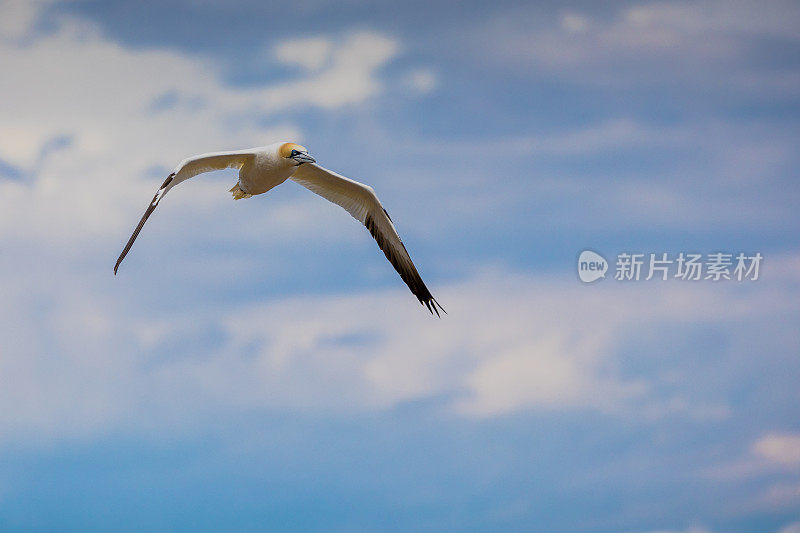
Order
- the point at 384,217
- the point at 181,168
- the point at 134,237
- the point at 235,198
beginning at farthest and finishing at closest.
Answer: the point at 384,217 → the point at 235,198 → the point at 181,168 → the point at 134,237

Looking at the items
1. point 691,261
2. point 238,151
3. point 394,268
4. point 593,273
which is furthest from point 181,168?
point 691,261

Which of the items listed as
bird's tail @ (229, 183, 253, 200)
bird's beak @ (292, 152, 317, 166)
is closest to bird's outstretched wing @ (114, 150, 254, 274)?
bird's tail @ (229, 183, 253, 200)

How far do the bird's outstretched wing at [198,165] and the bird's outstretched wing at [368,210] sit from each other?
1746mm

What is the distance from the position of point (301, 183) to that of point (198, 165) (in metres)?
2.86

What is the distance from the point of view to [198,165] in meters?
18.9

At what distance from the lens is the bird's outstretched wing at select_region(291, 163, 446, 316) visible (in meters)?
20.8

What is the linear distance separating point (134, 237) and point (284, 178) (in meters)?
3.45

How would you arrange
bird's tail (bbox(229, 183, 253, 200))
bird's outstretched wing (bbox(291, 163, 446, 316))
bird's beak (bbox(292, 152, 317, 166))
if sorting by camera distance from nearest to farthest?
bird's beak (bbox(292, 152, 317, 166)) < bird's tail (bbox(229, 183, 253, 200)) < bird's outstretched wing (bbox(291, 163, 446, 316))

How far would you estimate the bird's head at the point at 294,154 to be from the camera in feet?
61.2

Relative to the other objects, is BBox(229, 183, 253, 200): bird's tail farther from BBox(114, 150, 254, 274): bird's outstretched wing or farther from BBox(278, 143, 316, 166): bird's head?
BBox(278, 143, 316, 166): bird's head

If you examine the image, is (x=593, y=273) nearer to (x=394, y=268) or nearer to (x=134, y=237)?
(x=394, y=268)

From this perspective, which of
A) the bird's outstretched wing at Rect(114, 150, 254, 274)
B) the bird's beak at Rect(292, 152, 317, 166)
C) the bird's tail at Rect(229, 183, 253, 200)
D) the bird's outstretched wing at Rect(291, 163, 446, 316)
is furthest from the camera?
the bird's outstretched wing at Rect(291, 163, 446, 316)

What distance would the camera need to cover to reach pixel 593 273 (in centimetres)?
2148

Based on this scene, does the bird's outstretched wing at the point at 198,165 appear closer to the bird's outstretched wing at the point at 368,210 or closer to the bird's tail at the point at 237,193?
the bird's tail at the point at 237,193
